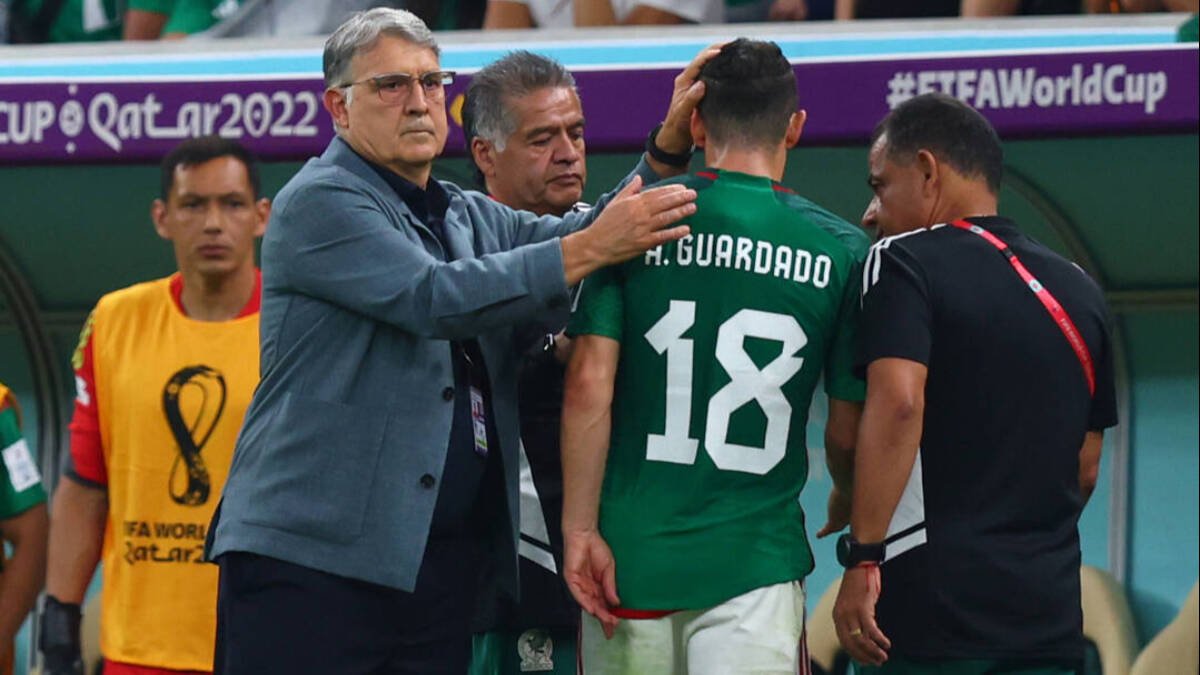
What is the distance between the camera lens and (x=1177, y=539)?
590 centimetres

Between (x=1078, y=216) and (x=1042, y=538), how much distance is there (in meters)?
2.06

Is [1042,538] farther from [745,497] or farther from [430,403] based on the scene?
[430,403]

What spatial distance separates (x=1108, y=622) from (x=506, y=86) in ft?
7.92

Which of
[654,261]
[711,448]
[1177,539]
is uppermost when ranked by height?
[654,261]

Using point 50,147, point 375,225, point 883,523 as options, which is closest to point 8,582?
point 50,147

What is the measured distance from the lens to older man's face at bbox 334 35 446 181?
12.0 feet

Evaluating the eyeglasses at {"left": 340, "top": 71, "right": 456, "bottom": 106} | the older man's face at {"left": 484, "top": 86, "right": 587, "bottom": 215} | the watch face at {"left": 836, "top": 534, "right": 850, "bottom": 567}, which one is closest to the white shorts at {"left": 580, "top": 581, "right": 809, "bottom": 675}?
the watch face at {"left": 836, "top": 534, "right": 850, "bottom": 567}

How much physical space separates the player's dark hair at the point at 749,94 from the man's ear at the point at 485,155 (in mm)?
942

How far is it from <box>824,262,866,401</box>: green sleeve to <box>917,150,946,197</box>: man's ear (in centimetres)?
28

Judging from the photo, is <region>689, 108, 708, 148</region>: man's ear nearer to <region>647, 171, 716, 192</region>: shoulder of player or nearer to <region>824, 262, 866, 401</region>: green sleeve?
<region>647, 171, 716, 192</region>: shoulder of player

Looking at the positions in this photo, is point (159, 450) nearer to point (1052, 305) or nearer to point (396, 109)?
point (396, 109)

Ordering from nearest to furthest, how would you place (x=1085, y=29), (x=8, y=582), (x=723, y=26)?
(x=8, y=582), (x=1085, y=29), (x=723, y=26)

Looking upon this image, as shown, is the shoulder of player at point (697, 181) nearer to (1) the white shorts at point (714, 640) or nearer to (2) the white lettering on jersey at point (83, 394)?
(1) the white shorts at point (714, 640)

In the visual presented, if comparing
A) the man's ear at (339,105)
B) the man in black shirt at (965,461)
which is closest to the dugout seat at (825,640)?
the man in black shirt at (965,461)
